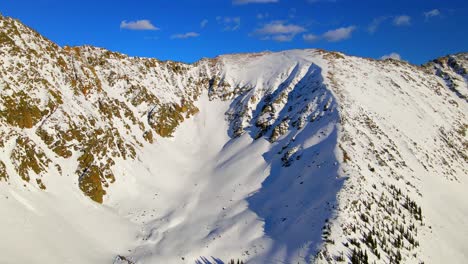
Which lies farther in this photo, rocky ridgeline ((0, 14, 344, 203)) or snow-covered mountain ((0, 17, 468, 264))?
rocky ridgeline ((0, 14, 344, 203))

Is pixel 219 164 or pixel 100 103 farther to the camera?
pixel 100 103

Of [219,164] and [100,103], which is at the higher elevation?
[100,103]

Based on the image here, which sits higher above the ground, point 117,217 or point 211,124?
point 211,124

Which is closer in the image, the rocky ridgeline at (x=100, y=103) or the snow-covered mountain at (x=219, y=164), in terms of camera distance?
the snow-covered mountain at (x=219, y=164)

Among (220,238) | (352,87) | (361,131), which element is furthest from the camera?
(352,87)

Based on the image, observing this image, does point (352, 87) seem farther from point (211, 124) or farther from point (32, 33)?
point (32, 33)

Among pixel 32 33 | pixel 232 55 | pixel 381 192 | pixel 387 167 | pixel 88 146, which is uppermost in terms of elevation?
pixel 232 55

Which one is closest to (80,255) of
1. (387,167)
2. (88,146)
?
(88,146)

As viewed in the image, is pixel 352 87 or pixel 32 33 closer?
pixel 32 33
